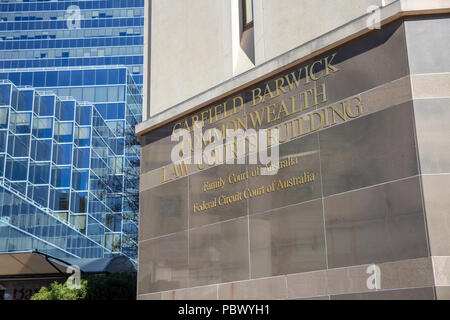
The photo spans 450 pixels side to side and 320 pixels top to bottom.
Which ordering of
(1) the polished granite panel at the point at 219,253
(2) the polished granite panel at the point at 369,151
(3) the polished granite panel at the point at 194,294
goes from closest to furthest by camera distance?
(2) the polished granite panel at the point at 369,151, (1) the polished granite panel at the point at 219,253, (3) the polished granite panel at the point at 194,294

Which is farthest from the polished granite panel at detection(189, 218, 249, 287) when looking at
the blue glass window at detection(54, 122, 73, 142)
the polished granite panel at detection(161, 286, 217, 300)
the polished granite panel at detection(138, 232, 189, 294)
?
the blue glass window at detection(54, 122, 73, 142)

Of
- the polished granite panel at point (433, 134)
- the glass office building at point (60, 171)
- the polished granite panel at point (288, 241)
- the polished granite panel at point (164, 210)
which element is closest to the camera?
the polished granite panel at point (433, 134)

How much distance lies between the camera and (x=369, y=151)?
11344 millimetres

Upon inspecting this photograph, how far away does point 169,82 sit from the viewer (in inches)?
661

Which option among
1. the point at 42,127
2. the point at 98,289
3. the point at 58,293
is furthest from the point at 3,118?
the point at 58,293

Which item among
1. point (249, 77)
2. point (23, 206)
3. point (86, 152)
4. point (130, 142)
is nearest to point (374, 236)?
point (249, 77)

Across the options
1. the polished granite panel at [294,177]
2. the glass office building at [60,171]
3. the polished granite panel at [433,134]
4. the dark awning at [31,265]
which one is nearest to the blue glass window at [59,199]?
the glass office building at [60,171]

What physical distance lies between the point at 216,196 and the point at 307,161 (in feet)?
8.41

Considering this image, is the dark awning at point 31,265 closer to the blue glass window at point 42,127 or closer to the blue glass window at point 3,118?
the blue glass window at point 3,118

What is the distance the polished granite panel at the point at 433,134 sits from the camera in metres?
10.6

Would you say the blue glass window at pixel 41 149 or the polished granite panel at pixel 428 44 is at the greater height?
the blue glass window at pixel 41 149

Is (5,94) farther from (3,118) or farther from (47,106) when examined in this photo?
(47,106)

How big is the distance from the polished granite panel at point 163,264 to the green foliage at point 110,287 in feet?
21.9

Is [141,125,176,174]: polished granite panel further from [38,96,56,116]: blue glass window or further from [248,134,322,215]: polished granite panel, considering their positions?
[38,96,56,116]: blue glass window
